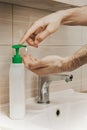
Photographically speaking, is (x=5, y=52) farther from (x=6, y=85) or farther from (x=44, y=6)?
(x=44, y=6)

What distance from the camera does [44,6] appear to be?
1037mm

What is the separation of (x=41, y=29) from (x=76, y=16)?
10cm

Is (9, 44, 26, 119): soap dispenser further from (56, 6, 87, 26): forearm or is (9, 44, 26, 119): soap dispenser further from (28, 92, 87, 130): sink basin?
(56, 6, 87, 26): forearm

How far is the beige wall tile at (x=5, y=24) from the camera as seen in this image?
3.14 ft

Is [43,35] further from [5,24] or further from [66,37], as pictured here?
[66,37]

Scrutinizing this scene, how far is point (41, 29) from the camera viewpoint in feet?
2.56

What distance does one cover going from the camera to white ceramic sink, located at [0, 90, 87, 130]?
2.76ft

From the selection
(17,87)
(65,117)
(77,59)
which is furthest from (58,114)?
(77,59)

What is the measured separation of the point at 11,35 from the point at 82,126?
1.42 feet

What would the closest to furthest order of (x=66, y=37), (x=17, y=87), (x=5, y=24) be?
(x=17, y=87) → (x=5, y=24) → (x=66, y=37)

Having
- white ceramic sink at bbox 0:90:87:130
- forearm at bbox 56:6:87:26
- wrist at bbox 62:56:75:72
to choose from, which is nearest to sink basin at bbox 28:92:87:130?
white ceramic sink at bbox 0:90:87:130

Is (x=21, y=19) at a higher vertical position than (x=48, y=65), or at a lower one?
higher

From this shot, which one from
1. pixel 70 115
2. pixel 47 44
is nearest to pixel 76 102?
pixel 70 115

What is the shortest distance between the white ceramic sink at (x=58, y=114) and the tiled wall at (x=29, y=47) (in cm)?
8
